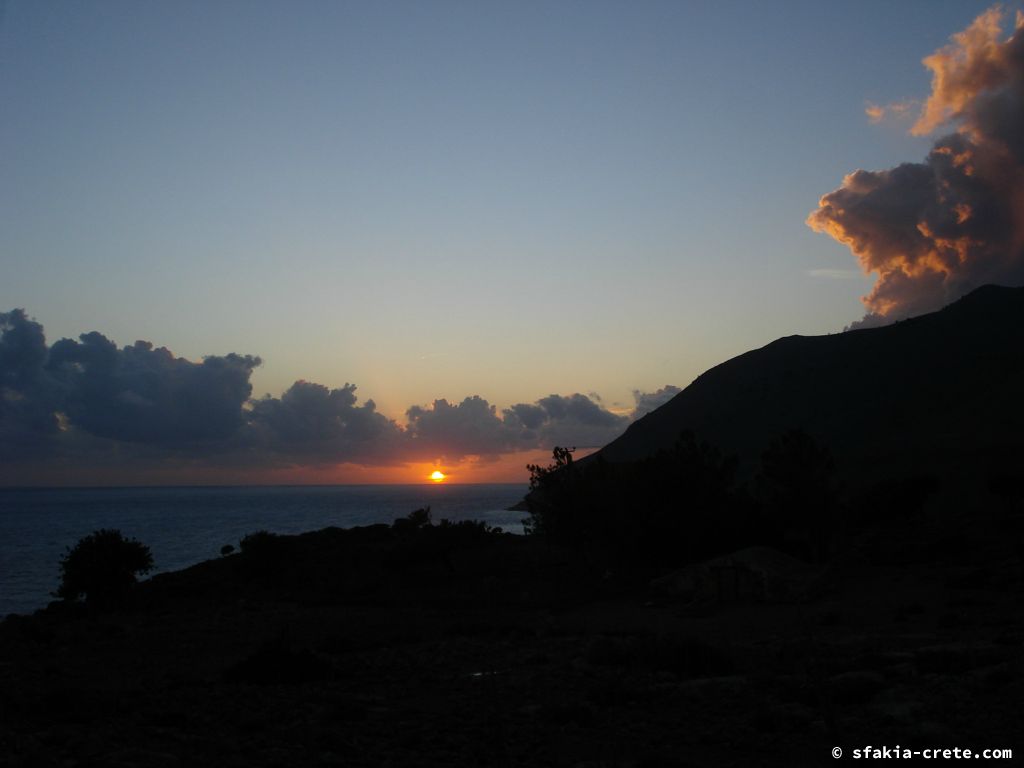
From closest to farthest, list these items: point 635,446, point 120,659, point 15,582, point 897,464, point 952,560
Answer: point 120,659
point 952,560
point 15,582
point 897,464
point 635,446

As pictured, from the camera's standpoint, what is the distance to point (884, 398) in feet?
367

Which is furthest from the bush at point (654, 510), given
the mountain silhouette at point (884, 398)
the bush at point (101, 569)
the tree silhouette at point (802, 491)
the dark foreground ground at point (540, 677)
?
the mountain silhouette at point (884, 398)

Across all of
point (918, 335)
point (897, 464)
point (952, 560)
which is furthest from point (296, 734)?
point (918, 335)

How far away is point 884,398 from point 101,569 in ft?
331

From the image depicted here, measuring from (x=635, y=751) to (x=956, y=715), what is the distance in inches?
173

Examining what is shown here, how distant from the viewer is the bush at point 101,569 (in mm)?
38031

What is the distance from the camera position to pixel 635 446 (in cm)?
14212

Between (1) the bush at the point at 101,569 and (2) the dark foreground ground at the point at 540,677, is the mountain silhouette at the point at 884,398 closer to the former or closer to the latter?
(2) the dark foreground ground at the point at 540,677

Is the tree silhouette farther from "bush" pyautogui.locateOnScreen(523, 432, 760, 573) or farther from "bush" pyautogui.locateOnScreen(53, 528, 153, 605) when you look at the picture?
"bush" pyautogui.locateOnScreen(53, 528, 153, 605)

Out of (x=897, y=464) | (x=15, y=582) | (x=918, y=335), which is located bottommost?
(x=15, y=582)

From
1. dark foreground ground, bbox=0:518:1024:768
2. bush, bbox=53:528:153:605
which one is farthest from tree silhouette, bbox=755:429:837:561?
bush, bbox=53:528:153:605

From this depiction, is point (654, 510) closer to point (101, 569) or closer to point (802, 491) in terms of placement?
point (802, 491)

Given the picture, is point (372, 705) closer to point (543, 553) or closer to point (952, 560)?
point (952, 560)

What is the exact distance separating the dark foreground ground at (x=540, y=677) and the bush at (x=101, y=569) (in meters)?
2.13
